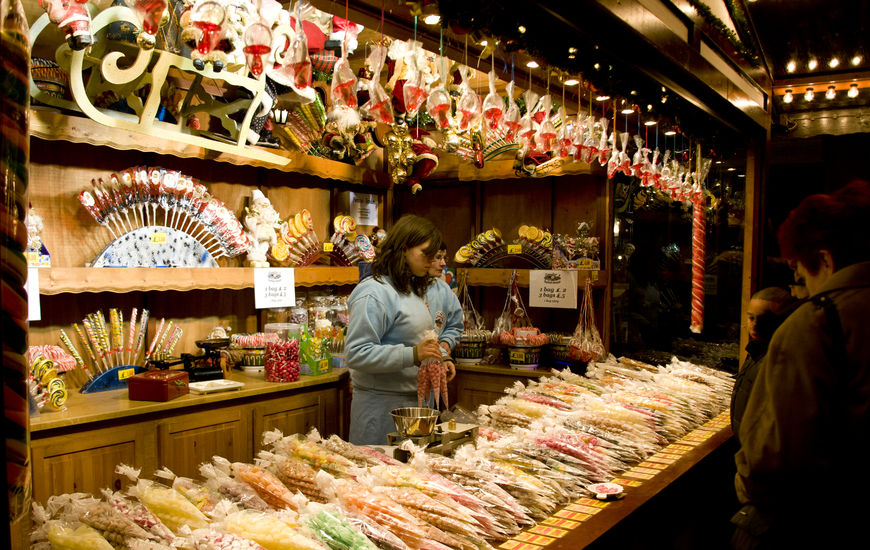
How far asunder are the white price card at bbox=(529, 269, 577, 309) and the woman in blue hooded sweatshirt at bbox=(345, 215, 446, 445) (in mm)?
1612

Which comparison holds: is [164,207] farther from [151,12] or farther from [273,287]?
[151,12]

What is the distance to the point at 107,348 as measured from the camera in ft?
10.7

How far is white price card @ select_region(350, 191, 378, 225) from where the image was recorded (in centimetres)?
471

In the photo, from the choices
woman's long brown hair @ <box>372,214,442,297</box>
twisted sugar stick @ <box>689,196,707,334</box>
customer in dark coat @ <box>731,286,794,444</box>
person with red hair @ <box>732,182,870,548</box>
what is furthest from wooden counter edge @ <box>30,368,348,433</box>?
twisted sugar stick @ <box>689,196,707,334</box>

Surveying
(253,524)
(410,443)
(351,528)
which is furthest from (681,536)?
(253,524)

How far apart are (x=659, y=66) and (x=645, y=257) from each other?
2.26 metres

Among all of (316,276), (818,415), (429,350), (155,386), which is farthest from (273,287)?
(818,415)

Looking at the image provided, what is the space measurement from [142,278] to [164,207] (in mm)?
408

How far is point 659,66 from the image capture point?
2.46 meters

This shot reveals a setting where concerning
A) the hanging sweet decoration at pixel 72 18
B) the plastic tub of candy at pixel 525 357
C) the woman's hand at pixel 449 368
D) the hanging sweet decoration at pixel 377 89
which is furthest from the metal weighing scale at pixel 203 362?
the hanging sweet decoration at pixel 377 89

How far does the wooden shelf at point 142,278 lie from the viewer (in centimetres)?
292

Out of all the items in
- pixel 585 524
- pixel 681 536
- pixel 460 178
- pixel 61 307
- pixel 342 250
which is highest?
pixel 460 178

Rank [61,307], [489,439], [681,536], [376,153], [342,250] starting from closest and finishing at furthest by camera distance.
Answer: [489,439]
[681,536]
[61,307]
[342,250]
[376,153]

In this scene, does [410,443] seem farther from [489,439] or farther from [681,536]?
[681,536]
